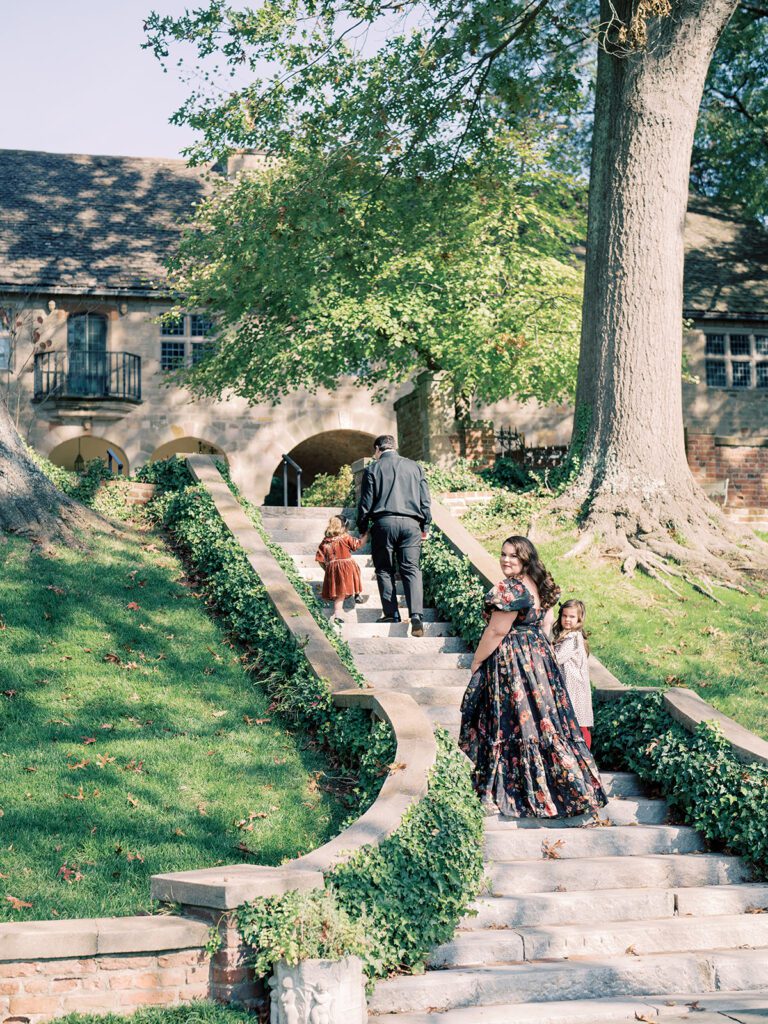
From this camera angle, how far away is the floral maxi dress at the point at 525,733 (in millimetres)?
7453

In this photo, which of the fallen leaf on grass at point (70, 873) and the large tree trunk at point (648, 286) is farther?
the large tree trunk at point (648, 286)

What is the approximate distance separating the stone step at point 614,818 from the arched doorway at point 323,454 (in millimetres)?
21720

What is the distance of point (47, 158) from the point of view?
31406 millimetres

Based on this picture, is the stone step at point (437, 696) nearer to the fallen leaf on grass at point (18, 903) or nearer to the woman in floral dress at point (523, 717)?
the woman in floral dress at point (523, 717)

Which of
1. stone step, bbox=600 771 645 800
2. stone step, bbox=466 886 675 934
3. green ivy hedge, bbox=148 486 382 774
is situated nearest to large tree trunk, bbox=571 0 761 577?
green ivy hedge, bbox=148 486 382 774

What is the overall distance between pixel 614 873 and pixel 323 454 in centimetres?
2526

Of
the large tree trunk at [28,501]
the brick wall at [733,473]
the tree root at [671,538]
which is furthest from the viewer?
the brick wall at [733,473]

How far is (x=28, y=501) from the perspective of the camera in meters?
12.0

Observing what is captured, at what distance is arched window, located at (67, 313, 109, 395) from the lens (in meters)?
27.5

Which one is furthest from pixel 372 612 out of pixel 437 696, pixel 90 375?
pixel 90 375

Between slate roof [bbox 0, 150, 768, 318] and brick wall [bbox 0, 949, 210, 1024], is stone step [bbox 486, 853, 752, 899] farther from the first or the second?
slate roof [bbox 0, 150, 768, 318]

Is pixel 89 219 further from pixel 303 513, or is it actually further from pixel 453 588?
pixel 453 588

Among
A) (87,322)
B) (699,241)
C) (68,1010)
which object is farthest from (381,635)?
(699,241)

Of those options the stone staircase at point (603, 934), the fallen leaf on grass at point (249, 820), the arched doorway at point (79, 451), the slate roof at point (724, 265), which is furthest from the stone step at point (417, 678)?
the slate roof at point (724, 265)
